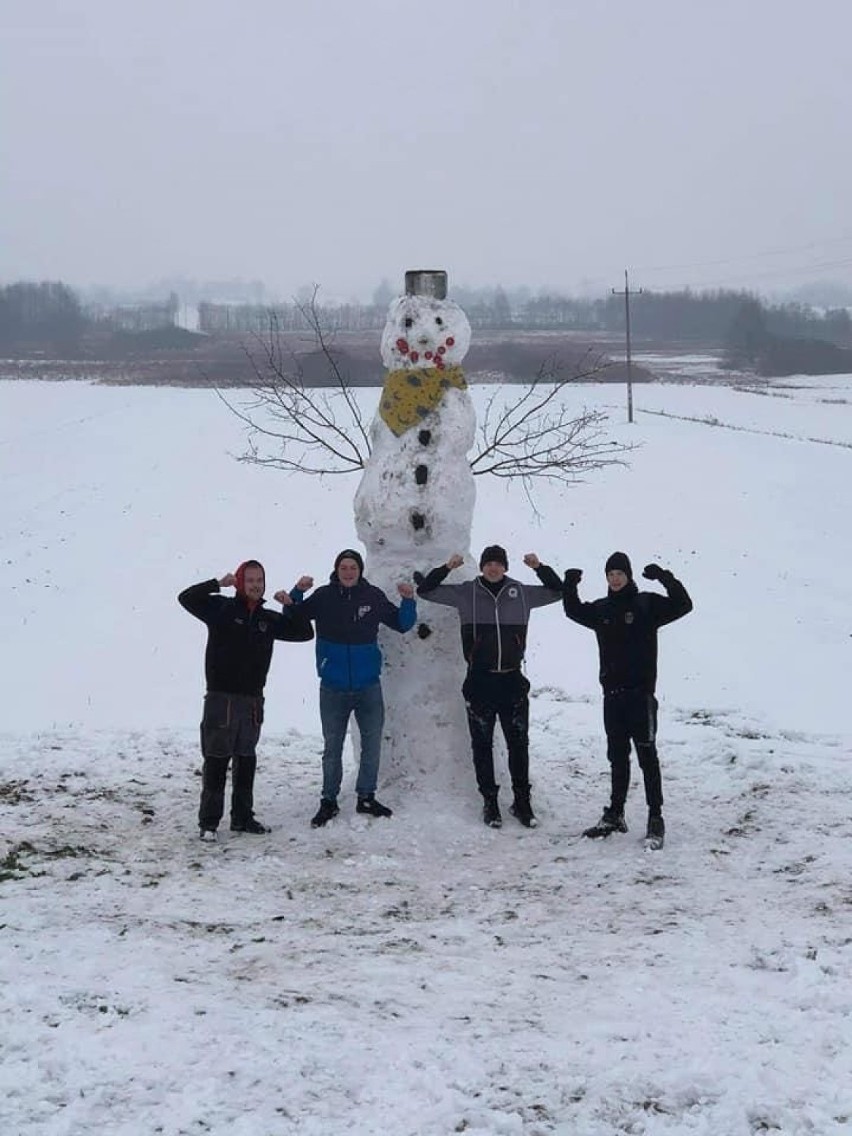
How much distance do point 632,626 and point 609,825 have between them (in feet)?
4.25

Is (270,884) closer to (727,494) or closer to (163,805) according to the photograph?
(163,805)

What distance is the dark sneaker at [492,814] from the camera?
294 inches

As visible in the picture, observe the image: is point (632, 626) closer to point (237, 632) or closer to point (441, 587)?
point (441, 587)

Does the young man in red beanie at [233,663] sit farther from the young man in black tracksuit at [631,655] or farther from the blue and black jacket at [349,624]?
the young man in black tracksuit at [631,655]

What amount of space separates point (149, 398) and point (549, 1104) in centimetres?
5205

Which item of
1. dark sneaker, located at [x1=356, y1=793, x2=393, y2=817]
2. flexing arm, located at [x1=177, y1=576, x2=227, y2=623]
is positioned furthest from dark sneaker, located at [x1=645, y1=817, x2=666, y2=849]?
flexing arm, located at [x1=177, y1=576, x2=227, y2=623]

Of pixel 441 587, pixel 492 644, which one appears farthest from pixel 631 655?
pixel 441 587

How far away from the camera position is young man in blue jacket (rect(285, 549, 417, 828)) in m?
7.26

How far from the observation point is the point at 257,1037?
465 cm

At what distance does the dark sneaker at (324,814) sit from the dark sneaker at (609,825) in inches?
64.3

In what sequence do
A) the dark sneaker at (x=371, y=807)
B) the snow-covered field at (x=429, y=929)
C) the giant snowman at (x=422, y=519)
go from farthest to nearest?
the giant snowman at (x=422, y=519) < the dark sneaker at (x=371, y=807) < the snow-covered field at (x=429, y=929)

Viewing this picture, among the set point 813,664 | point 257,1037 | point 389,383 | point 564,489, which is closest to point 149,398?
point 564,489

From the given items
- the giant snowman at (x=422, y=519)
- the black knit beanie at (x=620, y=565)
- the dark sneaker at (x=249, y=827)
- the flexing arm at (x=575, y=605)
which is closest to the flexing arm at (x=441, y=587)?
the giant snowman at (x=422, y=519)

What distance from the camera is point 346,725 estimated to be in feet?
24.4
